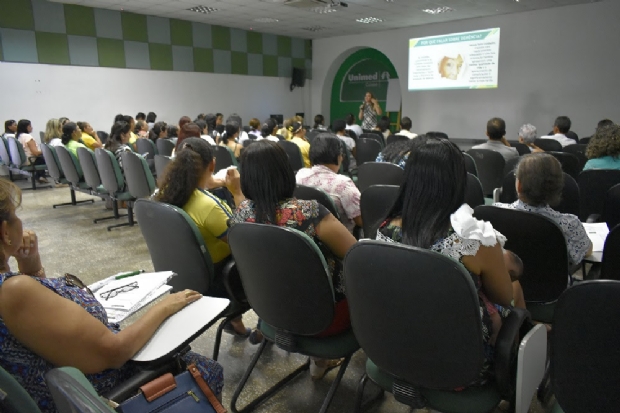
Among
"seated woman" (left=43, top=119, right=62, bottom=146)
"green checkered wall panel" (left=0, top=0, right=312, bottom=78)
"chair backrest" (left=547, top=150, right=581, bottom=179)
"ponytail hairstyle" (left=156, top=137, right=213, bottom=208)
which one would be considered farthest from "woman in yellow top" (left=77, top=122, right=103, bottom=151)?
"chair backrest" (left=547, top=150, right=581, bottom=179)

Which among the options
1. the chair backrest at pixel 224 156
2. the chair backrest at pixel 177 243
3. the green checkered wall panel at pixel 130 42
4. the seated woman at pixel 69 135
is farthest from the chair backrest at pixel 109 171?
the green checkered wall panel at pixel 130 42

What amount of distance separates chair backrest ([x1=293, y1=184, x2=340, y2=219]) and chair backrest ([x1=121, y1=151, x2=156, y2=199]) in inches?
101

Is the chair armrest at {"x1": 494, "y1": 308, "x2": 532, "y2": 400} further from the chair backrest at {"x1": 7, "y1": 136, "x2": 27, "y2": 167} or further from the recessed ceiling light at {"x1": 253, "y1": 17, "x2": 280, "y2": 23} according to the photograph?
the recessed ceiling light at {"x1": 253, "y1": 17, "x2": 280, "y2": 23}

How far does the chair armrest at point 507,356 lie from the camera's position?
128 centimetres

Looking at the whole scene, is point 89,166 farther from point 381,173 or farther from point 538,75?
point 538,75

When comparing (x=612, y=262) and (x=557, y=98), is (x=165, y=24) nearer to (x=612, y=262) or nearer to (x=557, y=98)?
(x=557, y=98)

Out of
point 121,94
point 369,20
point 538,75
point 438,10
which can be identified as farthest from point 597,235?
point 121,94

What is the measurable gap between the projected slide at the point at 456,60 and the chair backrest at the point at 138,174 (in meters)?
7.90

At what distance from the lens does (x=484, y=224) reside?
1332mm

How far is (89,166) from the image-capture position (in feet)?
16.4

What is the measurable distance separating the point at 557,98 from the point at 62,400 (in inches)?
412

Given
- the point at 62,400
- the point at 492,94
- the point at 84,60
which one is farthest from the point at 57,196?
the point at 492,94

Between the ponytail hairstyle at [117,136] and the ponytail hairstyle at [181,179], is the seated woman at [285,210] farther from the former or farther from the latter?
the ponytail hairstyle at [117,136]

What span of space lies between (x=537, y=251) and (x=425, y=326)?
0.96 meters
